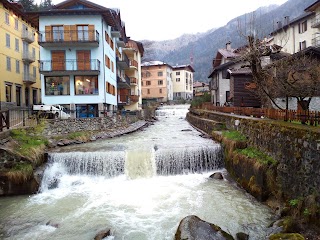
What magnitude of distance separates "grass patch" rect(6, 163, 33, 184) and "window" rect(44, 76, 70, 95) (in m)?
16.5

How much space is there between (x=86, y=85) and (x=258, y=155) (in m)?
21.6

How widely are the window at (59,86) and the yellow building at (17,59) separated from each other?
749 cm

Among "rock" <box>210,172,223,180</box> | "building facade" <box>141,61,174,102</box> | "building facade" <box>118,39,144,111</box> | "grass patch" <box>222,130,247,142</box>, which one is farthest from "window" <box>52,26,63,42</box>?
"building facade" <box>141,61,174,102</box>

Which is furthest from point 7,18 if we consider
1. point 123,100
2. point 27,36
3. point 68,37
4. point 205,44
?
point 205,44

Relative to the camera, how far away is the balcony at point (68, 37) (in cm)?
2795

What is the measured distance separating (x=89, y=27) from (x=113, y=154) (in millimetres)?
18171

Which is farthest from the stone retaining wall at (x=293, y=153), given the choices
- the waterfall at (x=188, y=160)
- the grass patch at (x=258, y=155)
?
the waterfall at (x=188, y=160)

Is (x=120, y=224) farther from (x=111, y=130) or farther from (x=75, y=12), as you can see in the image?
(x=75, y=12)

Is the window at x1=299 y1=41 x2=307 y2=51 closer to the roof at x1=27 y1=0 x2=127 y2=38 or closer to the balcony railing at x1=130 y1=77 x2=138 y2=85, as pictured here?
the balcony railing at x1=130 y1=77 x2=138 y2=85

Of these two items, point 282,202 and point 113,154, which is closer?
point 282,202

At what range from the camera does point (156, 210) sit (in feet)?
34.8

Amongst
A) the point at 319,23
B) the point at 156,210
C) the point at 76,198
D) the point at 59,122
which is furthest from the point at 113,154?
the point at 319,23

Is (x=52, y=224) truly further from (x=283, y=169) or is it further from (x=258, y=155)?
(x=258, y=155)

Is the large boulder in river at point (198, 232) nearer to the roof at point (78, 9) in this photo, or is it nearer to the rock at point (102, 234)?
the rock at point (102, 234)
